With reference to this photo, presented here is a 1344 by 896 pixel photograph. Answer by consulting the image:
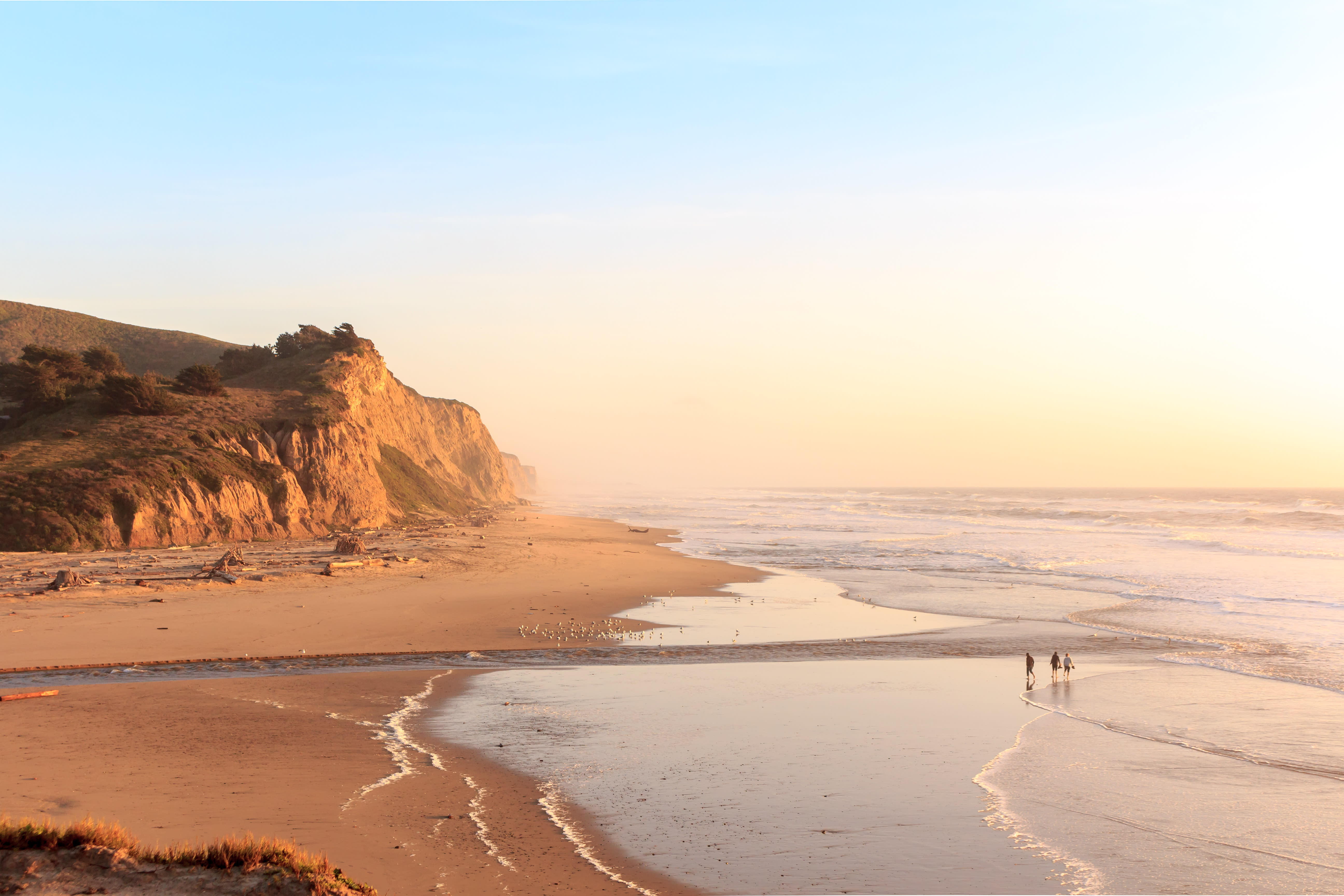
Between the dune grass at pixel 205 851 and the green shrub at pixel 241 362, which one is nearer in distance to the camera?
the dune grass at pixel 205 851

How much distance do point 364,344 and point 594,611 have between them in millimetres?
48552

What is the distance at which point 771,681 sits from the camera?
18.0 meters

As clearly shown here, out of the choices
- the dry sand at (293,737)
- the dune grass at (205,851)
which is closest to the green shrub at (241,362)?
the dry sand at (293,737)

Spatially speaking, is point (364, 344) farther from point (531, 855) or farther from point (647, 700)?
point (531, 855)

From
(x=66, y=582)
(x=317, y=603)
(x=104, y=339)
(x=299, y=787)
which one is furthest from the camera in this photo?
(x=104, y=339)

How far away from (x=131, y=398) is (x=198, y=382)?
5632 mm

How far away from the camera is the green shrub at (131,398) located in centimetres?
4422

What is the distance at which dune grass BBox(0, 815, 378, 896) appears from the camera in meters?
6.57

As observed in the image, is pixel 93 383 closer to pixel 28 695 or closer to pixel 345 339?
pixel 345 339

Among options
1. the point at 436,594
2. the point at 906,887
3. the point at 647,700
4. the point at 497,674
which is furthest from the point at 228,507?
the point at 906,887

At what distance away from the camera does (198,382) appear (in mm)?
49875

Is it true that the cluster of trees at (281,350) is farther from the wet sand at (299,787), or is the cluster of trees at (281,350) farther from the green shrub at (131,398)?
the wet sand at (299,787)

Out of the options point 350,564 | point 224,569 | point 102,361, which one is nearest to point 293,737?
point 224,569

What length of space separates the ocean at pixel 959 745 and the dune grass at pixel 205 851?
3590mm
